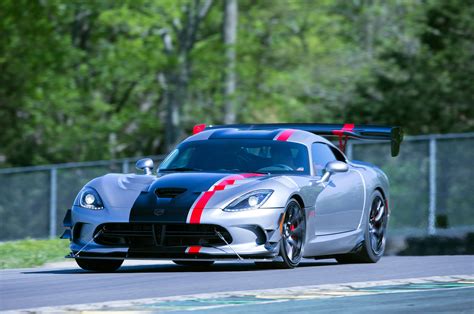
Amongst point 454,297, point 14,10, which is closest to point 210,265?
point 454,297

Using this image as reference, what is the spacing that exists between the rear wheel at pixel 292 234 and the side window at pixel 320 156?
100 centimetres

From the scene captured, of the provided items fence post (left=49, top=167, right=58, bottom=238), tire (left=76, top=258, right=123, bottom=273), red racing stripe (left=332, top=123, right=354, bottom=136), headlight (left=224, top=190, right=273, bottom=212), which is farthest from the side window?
fence post (left=49, top=167, right=58, bottom=238)

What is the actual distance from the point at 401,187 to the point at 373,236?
913 cm

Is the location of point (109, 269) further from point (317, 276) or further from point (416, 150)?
point (416, 150)

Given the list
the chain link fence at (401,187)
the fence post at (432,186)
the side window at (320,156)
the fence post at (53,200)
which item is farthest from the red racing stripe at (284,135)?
the fence post at (53,200)

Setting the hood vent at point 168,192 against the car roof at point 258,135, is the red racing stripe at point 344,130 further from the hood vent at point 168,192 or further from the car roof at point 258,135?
the hood vent at point 168,192

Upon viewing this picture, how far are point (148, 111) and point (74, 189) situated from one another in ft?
62.8

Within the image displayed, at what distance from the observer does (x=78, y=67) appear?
4350 centimetres

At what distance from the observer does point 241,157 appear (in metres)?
13.1

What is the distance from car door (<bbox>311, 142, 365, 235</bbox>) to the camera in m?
13.0

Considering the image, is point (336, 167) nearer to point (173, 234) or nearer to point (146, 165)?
point (146, 165)

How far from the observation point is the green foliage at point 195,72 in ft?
124

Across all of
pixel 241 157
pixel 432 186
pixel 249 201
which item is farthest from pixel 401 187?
pixel 249 201

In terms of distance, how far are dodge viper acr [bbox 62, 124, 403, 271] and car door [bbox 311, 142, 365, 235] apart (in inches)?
0.5
